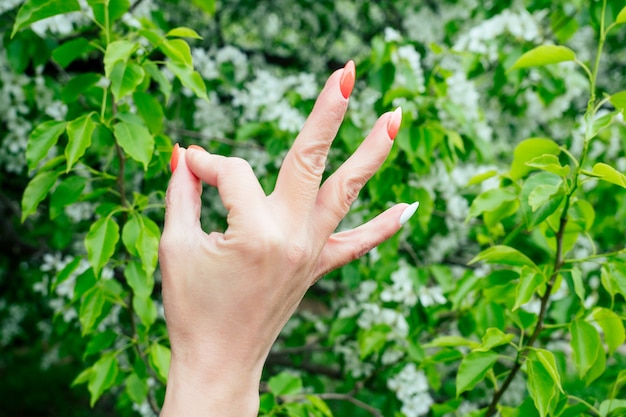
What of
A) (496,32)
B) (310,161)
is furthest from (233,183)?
(496,32)

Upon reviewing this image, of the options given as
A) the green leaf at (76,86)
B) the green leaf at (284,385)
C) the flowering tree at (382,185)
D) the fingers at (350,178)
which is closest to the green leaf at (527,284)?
the flowering tree at (382,185)

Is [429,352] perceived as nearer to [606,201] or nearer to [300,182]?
[606,201]

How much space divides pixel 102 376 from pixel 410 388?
136 cm

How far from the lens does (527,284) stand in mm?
1503

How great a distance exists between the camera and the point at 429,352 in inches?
149

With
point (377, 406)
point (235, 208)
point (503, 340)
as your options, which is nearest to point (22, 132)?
point (377, 406)

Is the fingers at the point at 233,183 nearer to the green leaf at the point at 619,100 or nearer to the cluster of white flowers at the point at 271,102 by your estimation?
the green leaf at the point at 619,100

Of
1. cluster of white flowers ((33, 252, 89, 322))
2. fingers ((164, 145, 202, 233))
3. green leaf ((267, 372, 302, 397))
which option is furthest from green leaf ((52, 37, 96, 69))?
green leaf ((267, 372, 302, 397))

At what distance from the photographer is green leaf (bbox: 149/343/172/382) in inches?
75.7

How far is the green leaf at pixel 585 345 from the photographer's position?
1.56m

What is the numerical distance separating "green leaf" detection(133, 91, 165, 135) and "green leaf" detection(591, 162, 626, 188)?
126cm

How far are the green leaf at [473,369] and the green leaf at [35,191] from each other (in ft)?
4.12

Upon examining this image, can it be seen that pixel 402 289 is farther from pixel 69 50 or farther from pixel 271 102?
pixel 69 50

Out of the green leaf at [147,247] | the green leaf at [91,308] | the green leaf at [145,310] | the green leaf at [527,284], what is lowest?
the green leaf at [145,310]
